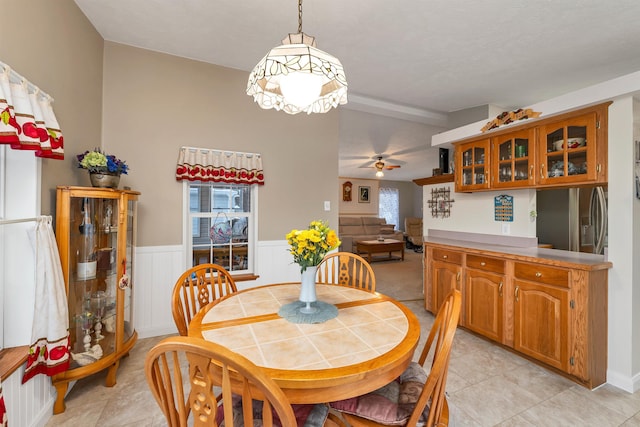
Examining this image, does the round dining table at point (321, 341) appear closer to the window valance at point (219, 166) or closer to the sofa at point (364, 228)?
the window valance at point (219, 166)

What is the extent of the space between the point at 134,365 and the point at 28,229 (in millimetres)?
1318

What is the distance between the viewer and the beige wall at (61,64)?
1.55m

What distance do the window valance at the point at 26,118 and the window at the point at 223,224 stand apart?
1.32 metres

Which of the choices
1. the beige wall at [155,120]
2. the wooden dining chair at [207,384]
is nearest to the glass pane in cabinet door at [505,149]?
the beige wall at [155,120]

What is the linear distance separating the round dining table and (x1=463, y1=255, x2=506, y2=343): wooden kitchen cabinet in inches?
57.8

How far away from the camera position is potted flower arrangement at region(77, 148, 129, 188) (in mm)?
1999

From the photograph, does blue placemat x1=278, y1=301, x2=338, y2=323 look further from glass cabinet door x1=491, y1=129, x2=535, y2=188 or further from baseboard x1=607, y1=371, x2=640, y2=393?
glass cabinet door x1=491, y1=129, x2=535, y2=188

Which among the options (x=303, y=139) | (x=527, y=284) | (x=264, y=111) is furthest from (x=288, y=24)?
(x=527, y=284)

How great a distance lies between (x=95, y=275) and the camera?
2.02m

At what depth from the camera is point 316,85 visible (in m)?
1.42

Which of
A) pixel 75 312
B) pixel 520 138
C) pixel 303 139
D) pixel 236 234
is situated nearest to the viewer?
pixel 75 312

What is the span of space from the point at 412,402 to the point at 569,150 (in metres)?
2.43

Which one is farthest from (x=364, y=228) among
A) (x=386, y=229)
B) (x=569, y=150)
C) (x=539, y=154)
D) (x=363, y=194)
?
(x=569, y=150)

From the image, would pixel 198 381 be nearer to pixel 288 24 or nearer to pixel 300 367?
pixel 300 367
